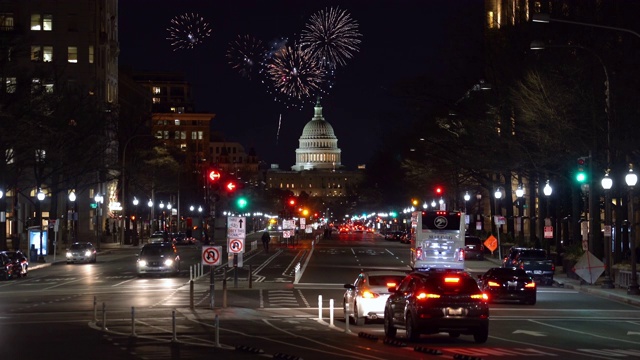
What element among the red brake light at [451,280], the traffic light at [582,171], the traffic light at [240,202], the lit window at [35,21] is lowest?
the red brake light at [451,280]

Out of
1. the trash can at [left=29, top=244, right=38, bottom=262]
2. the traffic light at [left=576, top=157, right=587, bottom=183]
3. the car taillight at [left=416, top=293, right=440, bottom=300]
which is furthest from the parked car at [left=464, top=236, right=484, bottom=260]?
the car taillight at [left=416, top=293, right=440, bottom=300]

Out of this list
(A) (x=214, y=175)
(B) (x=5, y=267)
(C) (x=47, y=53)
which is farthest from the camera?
(C) (x=47, y=53)

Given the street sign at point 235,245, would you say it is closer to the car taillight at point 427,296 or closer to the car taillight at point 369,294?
the car taillight at point 369,294

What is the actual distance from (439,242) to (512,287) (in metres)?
19.4

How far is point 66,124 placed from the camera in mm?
82438

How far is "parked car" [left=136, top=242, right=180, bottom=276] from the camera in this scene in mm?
58000

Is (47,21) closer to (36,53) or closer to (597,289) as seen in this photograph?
(36,53)

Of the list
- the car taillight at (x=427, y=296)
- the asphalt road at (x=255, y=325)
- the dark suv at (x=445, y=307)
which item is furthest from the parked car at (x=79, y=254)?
the car taillight at (x=427, y=296)

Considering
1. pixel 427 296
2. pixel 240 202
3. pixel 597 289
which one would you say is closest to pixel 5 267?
pixel 240 202

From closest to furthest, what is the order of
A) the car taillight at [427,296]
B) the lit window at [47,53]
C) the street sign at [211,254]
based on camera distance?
the car taillight at [427,296]
the street sign at [211,254]
the lit window at [47,53]

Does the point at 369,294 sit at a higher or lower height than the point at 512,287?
higher

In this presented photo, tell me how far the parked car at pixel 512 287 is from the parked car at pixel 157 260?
22495 mm

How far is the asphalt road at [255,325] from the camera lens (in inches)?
914

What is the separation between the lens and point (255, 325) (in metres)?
30.5
